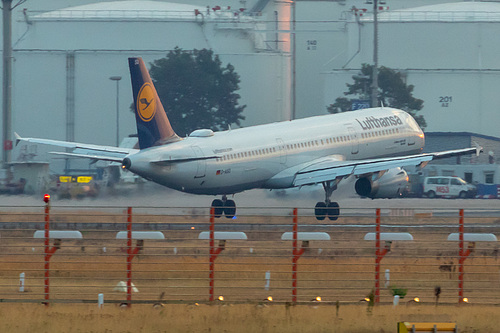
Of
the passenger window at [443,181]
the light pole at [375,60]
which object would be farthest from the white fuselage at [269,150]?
the passenger window at [443,181]

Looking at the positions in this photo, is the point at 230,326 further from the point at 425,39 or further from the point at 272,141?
the point at 425,39

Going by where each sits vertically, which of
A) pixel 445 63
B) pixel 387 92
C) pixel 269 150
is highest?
pixel 445 63

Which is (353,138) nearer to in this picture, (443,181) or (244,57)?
(443,181)

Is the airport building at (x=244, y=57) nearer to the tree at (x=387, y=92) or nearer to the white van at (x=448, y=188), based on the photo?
the tree at (x=387, y=92)

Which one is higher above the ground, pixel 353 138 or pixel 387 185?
pixel 353 138

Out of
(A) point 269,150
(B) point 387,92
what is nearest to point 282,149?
(A) point 269,150

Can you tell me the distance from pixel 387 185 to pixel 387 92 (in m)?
53.0

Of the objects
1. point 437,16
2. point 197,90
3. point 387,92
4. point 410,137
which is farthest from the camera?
point 197,90

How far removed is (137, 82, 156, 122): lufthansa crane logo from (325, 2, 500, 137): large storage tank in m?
59.8

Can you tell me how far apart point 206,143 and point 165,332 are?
2373 centimetres

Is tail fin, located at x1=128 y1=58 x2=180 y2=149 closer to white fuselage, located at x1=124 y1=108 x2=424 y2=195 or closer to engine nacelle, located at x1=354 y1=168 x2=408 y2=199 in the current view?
white fuselage, located at x1=124 y1=108 x2=424 y2=195

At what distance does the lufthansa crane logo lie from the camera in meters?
38.9

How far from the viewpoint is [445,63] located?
97000 millimetres

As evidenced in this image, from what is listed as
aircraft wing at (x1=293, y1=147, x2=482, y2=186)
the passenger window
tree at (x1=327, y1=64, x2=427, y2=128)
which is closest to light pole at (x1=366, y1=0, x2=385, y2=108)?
the passenger window
